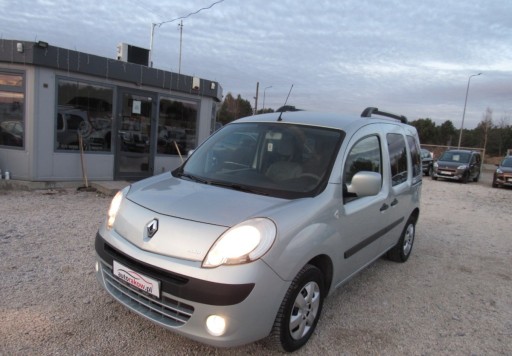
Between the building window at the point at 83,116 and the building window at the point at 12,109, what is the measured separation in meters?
0.71

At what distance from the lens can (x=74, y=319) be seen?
3.27 metres

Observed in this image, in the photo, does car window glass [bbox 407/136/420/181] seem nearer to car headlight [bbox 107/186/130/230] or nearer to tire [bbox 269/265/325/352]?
tire [bbox 269/265/325/352]

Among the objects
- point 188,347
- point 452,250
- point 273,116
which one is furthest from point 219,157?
point 452,250

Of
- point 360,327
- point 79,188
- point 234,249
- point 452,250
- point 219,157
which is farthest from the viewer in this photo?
point 79,188

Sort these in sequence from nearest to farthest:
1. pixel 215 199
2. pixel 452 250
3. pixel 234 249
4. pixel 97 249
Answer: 1. pixel 234 249
2. pixel 215 199
3. pixel 97 249
4. pixel 452 250

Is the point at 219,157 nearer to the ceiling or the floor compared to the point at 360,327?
nearer to the ceiling

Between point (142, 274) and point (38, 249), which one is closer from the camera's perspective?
point (142, 274)

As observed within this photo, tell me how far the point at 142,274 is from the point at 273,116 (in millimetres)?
2190

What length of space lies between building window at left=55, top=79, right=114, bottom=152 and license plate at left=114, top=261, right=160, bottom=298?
703cm

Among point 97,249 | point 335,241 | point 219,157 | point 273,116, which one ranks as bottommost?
point 97,249

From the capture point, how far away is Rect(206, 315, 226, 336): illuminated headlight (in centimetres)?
248

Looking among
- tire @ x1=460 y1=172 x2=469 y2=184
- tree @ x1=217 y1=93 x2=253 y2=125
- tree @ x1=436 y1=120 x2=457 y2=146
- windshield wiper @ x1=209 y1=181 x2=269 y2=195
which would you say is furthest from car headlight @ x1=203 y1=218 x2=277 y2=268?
tree @ x1=436 y1=120 x2=457 y2=146

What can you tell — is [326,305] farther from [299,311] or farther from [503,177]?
[503,177]

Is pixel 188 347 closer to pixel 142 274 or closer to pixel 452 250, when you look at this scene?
pixel 142 274
